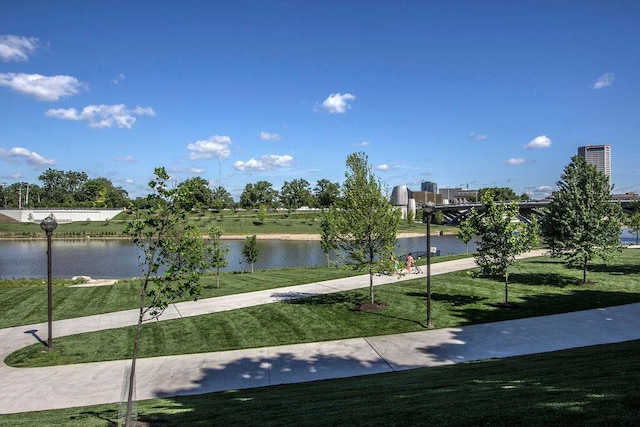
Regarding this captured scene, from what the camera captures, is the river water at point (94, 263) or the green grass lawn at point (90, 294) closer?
the green grass lawn at point (90, 294)

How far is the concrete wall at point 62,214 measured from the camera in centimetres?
10588

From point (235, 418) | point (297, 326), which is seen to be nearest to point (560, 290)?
point (297, 326)

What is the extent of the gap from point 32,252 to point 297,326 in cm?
5634

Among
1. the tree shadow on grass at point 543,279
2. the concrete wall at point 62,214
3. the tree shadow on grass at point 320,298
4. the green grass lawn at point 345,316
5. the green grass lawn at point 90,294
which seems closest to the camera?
the green grass lawn at point 345,316

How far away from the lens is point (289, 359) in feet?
39.4

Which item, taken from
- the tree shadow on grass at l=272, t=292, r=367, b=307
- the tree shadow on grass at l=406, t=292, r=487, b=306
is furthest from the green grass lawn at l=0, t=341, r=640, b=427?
the tree shadow on grass at l=272, t=292, r=367, b=307

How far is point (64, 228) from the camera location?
94.9m

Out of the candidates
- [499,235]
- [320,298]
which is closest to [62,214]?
[320,298]

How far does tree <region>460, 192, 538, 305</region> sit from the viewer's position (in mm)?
16344

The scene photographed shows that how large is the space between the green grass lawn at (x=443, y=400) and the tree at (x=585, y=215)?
1062 centimetres

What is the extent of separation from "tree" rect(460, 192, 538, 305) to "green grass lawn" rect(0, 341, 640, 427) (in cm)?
571

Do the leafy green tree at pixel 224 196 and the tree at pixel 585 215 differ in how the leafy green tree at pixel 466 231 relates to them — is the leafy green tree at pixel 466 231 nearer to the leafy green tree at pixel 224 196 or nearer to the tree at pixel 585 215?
the tree at pixel 585 215

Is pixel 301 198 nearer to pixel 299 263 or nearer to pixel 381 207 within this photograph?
pixel 299 263

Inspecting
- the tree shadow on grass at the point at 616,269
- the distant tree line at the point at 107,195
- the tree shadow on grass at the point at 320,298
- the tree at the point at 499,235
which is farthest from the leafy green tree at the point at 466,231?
the distant tree line at the point at 107,195
